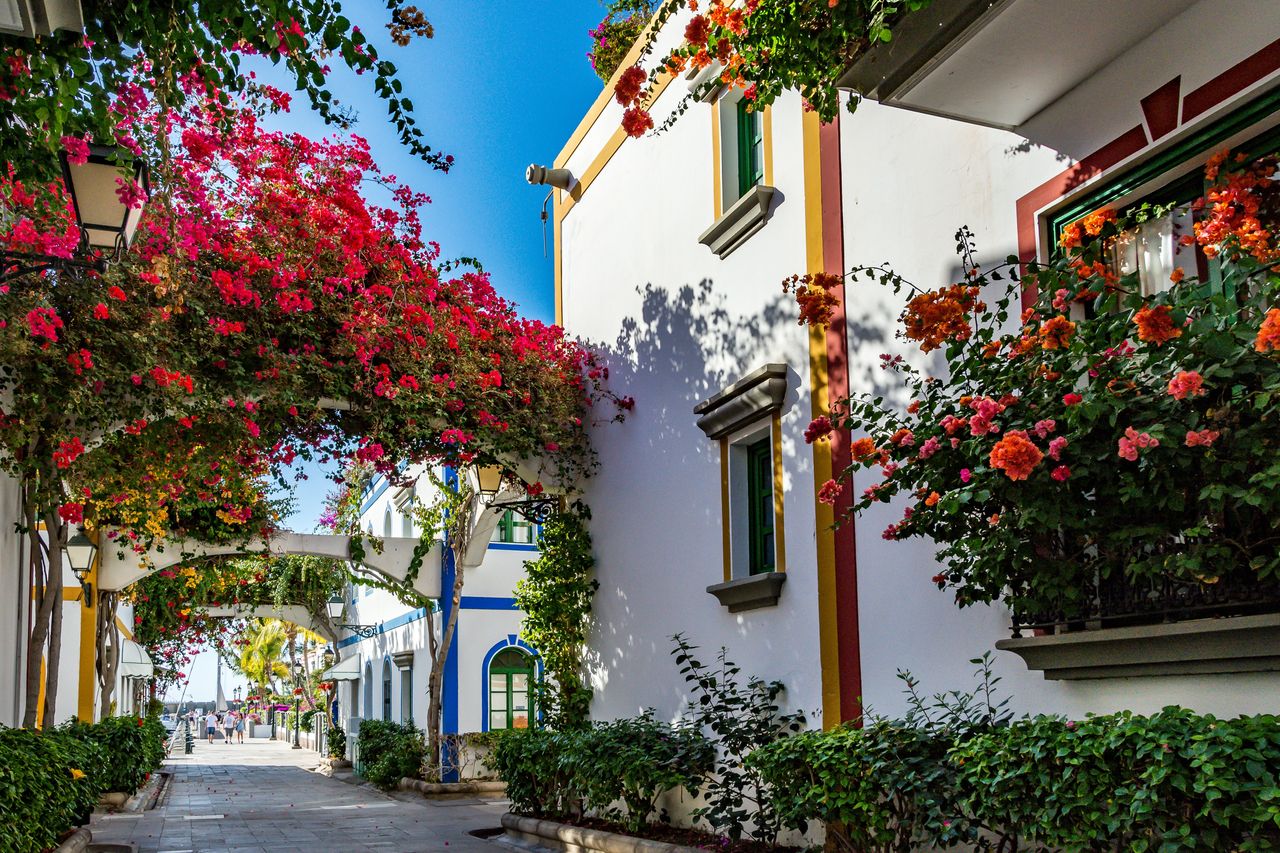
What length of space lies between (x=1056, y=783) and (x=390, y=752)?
16.4 m

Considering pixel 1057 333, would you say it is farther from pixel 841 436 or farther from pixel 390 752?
pixel 390 752

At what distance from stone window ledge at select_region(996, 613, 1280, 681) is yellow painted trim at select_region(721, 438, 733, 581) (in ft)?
11.9

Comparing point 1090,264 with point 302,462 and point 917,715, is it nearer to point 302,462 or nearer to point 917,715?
point 917,715

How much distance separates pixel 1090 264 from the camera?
16.4ft

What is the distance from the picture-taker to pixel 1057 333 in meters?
4.60

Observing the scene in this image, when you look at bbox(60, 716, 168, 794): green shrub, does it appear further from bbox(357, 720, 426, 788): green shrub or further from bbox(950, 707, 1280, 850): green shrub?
bbox(950, 707, 1280, 850): green shrub

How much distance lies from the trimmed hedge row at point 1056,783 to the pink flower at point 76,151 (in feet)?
15.9

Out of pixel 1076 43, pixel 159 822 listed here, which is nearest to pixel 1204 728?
pixel 1076 43

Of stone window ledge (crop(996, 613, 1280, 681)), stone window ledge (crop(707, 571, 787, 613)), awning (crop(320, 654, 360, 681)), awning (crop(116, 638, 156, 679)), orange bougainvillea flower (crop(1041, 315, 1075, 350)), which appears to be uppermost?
orange bougainvillea flower (crop(1041, 315, 1075, 350))

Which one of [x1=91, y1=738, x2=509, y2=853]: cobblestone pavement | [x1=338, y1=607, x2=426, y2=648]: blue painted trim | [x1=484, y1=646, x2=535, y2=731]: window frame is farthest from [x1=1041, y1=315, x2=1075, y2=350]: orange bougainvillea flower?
[x1=338, y1=607, x2=426, y2=648]: blue painted trim

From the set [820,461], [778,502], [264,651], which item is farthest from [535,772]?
[264,651]

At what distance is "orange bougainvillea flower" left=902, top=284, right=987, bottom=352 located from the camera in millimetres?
5164

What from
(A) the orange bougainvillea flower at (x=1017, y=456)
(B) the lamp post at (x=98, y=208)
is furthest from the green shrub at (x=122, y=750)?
(A) the orange bougainvillea flower at (x=1017, y=456)

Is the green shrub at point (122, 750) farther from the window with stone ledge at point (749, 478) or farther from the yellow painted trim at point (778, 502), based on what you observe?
the yellow painted trim at point (778, 502)
